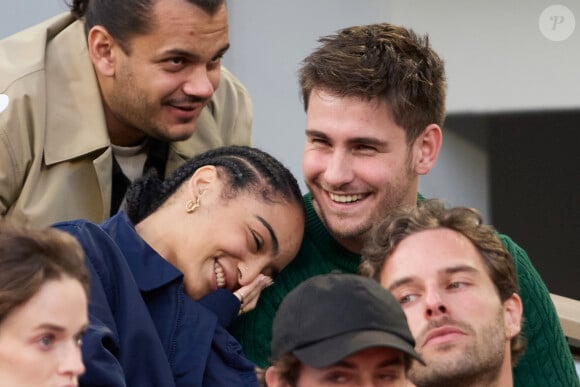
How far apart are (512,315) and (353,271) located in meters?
0.43

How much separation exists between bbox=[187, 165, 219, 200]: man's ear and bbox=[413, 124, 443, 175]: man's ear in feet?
1.56

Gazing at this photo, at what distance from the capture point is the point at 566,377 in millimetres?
3502

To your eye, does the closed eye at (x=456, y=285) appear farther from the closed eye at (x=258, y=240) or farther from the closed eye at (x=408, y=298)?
the closed eye at (x=258, y=240)

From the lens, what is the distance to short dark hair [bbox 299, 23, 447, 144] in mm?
3441

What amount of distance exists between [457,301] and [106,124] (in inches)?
43.4

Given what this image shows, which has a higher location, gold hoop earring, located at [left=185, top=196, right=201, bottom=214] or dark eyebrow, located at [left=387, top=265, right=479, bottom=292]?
gold hoop earring, located at [left=185, top=196, right=201, bottom=214]

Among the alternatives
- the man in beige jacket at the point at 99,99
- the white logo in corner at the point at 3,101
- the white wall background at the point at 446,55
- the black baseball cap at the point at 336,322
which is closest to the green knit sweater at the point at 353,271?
the man in beige jacket at the point at 99,99

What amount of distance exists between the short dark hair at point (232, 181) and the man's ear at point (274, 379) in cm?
85

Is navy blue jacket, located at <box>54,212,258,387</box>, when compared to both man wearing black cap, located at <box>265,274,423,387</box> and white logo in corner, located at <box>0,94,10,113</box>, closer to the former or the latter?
man wearing black cap, located at <box>265,274,423,387</box>

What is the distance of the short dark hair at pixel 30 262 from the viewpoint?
2.40 meters

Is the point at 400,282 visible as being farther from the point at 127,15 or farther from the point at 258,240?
the point at 127,15

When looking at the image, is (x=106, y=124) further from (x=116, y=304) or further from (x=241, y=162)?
(x=116, y=304)

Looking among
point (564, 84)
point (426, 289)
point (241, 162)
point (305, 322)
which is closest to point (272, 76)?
point (564, 84)

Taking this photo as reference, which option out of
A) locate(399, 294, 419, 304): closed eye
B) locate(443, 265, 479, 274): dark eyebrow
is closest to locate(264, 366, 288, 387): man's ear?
locate(399, 294, 419, 304): closed eye
